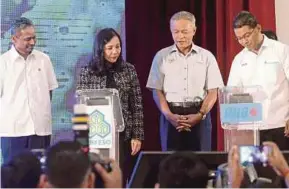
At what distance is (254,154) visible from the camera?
2.19 meters

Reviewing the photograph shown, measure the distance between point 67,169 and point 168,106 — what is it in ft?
6.25

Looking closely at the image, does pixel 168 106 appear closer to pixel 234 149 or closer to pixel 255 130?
pixel 255 130

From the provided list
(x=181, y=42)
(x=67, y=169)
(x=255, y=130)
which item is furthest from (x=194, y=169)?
(x=181, y=42)

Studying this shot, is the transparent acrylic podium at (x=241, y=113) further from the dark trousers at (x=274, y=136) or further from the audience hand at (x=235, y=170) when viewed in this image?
the audience hand at (x=235, y=170)

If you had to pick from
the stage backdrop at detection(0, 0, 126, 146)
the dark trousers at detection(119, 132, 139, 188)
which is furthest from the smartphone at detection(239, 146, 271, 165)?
the stage backdrop at detection(0, 0, 126, 146)

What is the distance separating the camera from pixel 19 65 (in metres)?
3.59

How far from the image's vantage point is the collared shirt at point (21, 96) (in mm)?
3551

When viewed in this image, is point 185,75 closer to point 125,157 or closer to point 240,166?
point 125,157

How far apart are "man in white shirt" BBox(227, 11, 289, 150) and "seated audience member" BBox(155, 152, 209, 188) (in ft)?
5.52

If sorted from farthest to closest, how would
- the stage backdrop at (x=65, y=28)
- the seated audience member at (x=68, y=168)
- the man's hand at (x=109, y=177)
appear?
the stage backdrop at (x=65, y=28) → the man's hand at (x=109, y=177) → the seated audience member at (x=68, y=168)

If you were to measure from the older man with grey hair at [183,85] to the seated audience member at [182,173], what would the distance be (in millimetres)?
1643

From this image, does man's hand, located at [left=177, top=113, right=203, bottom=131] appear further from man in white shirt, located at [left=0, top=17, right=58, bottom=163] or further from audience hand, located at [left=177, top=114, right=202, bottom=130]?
man in white shirt, located at [left=0, top=17, right=58, bottom=163]

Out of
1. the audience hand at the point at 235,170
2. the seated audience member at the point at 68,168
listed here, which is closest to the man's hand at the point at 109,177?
the seated audience member at the point at 68,168

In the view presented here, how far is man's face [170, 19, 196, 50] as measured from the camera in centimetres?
357
